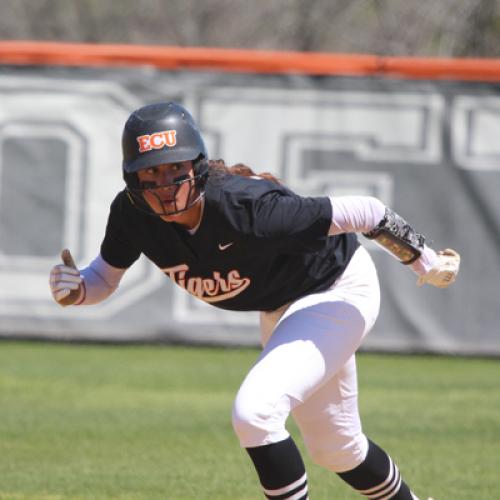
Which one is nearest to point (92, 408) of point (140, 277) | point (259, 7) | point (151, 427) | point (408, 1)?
point (151, 427)

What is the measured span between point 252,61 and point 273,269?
6.51 m

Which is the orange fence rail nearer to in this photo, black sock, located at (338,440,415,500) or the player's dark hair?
the player's dark hair

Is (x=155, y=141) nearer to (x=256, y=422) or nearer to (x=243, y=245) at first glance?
(x=243, y=245)

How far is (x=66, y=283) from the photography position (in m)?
5.14

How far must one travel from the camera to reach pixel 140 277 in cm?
1127

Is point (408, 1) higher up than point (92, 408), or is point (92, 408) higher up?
point (408, 1)

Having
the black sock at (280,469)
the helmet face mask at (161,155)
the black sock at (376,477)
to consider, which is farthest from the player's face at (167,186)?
the black sock at (376,477)

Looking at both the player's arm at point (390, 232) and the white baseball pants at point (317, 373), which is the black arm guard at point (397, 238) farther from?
the white baseball pants at point (317, 373)

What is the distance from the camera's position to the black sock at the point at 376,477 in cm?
512

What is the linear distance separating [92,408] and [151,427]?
798mm

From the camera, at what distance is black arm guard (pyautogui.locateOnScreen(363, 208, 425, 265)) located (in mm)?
4848

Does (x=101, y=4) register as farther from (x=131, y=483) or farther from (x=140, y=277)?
(x=131, y=483)

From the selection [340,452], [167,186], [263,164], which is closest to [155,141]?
[167,186]

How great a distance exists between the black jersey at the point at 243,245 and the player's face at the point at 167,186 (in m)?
0.15
